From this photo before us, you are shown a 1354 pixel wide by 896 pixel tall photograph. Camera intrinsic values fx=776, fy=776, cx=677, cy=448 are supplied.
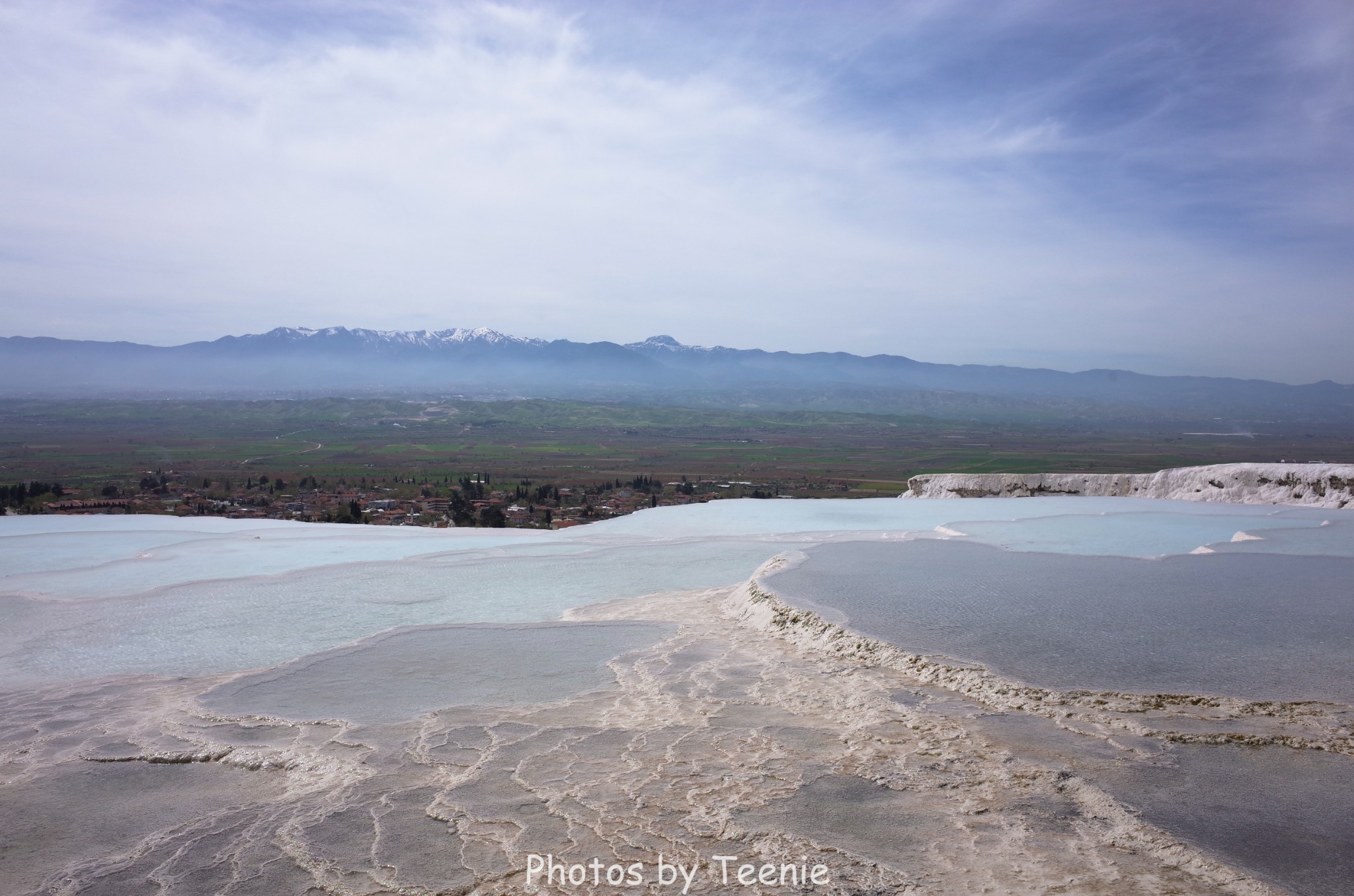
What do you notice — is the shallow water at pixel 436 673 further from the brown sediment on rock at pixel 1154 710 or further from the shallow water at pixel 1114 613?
the brown sediment on rock at pixel 1154 710

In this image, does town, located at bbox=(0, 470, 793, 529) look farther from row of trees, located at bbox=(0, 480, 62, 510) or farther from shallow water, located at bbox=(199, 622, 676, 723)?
shallow water, located at bbox=(199, 622, 676, 723)

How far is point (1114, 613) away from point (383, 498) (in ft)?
87.4

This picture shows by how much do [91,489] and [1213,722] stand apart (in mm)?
36519

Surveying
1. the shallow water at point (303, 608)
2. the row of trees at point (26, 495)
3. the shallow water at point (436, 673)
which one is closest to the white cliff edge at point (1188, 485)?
the shallow water at point (303, 608)

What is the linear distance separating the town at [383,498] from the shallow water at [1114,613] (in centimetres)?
875

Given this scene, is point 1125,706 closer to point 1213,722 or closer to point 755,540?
point 1213,722

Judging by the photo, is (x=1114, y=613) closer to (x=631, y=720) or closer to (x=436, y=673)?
(x=631, y=720)

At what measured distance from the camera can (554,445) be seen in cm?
7125

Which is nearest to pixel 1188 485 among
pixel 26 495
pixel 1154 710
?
pixel 1154 710

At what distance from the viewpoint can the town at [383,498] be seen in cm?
2122

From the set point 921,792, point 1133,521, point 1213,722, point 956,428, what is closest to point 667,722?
point 921,792

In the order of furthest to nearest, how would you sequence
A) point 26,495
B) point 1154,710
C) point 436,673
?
point 26,495 < point 436,673 < point 1154,710

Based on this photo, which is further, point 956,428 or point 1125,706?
point 956,428

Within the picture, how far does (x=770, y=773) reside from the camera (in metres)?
4.10
